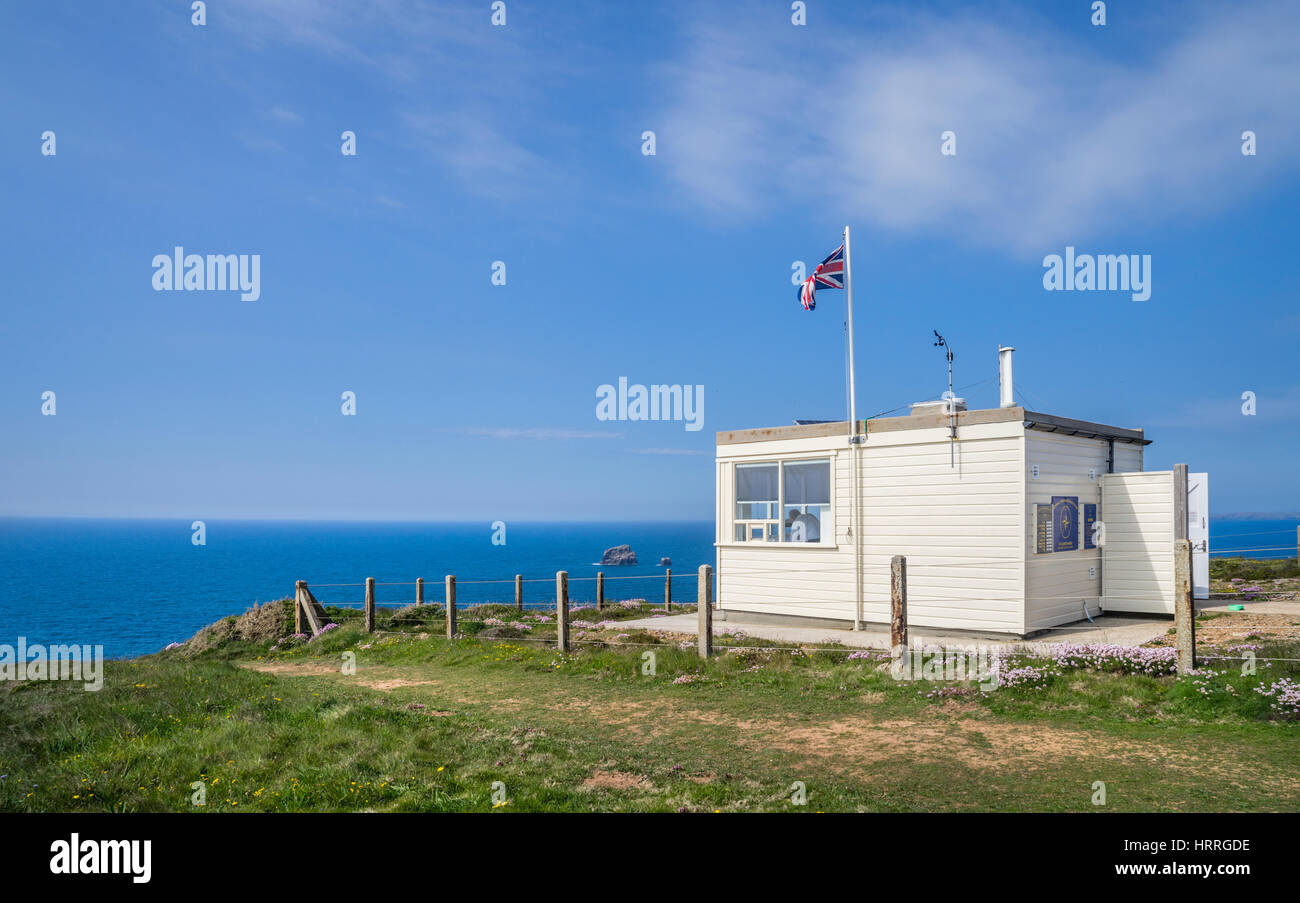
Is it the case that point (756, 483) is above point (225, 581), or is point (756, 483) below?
above

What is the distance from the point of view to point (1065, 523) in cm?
1667

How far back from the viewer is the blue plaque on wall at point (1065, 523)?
53.8 feet

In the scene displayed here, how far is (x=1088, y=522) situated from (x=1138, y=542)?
1.17 metres

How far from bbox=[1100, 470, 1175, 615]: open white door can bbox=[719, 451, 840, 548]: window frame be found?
6183 millimetres

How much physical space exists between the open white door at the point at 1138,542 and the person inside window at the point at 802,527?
6453 millimetres

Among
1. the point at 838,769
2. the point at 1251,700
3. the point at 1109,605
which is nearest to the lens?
the point at 838,769

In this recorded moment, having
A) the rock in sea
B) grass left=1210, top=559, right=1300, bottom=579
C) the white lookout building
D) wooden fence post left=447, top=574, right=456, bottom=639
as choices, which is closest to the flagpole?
the white lookout building

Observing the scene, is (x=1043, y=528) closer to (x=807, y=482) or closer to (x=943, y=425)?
(x=943, y=425)

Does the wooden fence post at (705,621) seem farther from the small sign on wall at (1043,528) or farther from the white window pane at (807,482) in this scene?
the small sign on wall at (1043,528)

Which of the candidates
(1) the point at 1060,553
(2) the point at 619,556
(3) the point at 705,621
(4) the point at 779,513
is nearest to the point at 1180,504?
(1) the point at 1060,553

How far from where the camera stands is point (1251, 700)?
984cm
